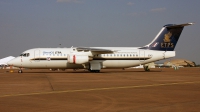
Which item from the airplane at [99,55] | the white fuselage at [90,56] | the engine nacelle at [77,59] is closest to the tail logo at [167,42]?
the airplane at [99,55]

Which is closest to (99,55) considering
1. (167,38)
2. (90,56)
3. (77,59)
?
(90,56)

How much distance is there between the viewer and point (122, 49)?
40.8 meters

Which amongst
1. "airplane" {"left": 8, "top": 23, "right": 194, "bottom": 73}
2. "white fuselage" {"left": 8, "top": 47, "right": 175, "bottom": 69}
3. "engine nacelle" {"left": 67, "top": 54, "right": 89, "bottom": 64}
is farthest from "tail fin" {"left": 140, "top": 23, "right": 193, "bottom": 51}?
"engine nacelle" {"left": 67, "top": 54, "right": 89, "bottom": 64}

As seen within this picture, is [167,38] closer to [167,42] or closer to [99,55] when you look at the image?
[167,42]

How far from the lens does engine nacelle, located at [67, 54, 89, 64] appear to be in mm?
38156

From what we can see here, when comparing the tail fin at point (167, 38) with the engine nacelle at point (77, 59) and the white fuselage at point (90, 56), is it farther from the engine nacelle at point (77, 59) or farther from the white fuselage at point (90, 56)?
the engine nacelle at point (77, 59)

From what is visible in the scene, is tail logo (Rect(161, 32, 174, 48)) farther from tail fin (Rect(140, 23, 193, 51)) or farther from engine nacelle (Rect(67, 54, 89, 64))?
engine nacelle (Rect(67, 54, 89, 64))

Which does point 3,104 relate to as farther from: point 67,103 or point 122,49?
point 122,49

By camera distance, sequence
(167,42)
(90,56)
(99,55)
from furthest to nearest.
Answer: (167,42) → (99,55) → (90,56)

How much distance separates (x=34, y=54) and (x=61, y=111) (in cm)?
3178

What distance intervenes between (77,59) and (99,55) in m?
3.64

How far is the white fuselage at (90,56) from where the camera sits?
39.0 m

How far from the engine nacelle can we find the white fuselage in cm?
92

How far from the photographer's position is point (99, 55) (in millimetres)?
40250
